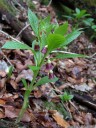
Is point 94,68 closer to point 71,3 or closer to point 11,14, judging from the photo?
point 11,14

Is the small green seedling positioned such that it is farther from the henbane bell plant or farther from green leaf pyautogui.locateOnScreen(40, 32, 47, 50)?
green leaf pyautogui.locateOnScreen(40, 32, 47, 50)

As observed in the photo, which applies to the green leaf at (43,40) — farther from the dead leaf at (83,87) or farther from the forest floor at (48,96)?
the dead leaf at (83,87)

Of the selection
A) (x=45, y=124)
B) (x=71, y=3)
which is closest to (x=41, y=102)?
(x=45, y=124)

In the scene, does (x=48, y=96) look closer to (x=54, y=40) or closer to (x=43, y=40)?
(x=43, y=40)

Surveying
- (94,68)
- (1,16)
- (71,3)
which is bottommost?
(94,68)

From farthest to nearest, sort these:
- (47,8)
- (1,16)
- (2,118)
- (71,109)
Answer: (47,8), (1,16), (71,109), (2,118)

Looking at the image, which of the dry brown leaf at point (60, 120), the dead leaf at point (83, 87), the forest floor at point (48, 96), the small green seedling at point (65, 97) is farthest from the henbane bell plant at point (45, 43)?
the dead leaf at point (83, 87)

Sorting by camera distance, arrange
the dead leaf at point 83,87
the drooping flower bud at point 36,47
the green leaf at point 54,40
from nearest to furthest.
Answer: the green leaf at point 54,40
the drooping flower bud at point 36,47
the dead leaf at point 83,87
